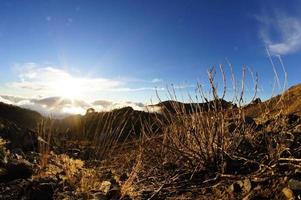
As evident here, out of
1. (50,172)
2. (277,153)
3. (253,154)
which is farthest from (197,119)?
(50,172)

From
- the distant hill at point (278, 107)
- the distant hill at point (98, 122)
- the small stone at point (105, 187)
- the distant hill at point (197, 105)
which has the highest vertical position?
the distant hill at point (278, 107)

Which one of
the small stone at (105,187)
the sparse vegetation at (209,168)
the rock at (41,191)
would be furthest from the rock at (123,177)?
the rock at (41,191)

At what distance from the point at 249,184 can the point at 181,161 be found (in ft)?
4.81

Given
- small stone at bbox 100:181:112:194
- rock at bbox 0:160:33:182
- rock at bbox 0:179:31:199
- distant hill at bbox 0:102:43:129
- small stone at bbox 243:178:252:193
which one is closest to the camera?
small stone at bbox 243:178:252:193

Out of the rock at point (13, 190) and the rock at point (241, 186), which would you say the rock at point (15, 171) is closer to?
the rock at point (13, 190)

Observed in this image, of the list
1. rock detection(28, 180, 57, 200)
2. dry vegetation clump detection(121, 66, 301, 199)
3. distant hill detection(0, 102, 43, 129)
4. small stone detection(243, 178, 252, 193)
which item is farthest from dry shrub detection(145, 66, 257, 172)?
distant hill detection(0, 102, 43, 129)

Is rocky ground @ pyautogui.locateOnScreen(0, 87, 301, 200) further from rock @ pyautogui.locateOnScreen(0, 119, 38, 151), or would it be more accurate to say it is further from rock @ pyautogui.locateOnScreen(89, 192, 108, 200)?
rock @ pyautogui.locateOnScreen(0, 119, 38, 151)

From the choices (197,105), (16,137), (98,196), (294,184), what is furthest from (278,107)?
(16,137)

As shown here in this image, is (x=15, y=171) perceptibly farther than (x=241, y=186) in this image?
Yes

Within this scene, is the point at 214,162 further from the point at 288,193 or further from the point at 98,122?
the point at 98,122

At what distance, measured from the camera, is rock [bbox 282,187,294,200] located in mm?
3787

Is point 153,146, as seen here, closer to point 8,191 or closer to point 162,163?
point 162,163

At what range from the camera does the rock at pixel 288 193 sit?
3.79 m

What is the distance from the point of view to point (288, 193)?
3.83 meters
